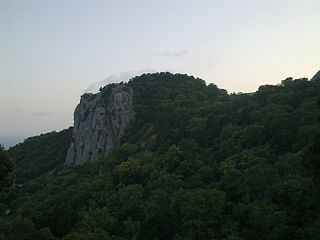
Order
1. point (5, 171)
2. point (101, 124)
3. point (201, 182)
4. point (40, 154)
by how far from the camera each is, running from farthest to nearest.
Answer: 1. point (40, 154)
2. point (101, 124)
3. point (201, 182)
4. point (5, 171)

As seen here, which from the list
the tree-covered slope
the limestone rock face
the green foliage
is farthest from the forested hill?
the tree-covered slope

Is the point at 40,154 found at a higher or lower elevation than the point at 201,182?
higher

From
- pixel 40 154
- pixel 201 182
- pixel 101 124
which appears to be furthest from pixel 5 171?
pixel 40 154

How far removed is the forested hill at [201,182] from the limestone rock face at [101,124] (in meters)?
4.19

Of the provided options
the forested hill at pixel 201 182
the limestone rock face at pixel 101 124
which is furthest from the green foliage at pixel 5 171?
the limestone rock face at pixel 101 124

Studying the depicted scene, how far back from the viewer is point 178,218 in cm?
5484

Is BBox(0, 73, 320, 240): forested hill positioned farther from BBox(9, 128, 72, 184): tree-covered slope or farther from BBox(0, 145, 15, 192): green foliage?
BBox(9, 128, 72, 184): tree-covered slope

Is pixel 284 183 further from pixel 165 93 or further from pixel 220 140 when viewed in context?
pixel 165 93

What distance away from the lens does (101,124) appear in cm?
10831

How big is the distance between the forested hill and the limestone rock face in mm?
4186

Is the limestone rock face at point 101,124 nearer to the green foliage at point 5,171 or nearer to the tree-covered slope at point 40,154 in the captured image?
the tree-covered slope at point 40,154

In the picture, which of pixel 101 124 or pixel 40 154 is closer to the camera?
pixel 101 124

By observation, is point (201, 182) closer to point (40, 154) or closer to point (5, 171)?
point (5, 171)

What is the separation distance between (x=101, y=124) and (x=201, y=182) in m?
50.7
